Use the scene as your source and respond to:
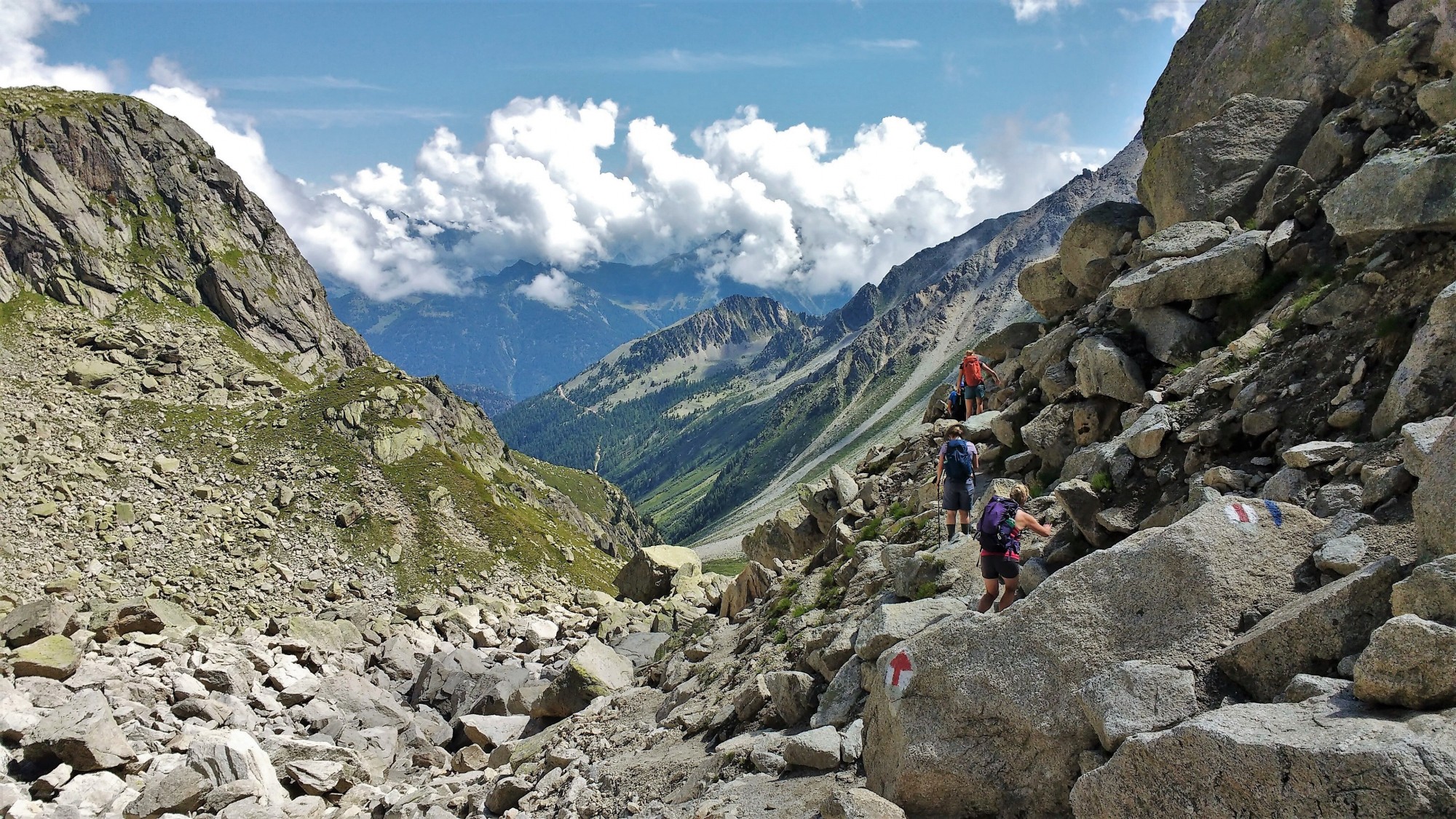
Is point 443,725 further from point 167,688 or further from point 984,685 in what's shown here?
point 984,685

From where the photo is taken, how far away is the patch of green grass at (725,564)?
177 meters

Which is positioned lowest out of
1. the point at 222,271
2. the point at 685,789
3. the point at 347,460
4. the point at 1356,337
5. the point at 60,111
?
the point at 685,789

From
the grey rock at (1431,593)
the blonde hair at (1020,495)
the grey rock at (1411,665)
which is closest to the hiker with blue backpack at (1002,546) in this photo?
the blonde hair at (1020,495)

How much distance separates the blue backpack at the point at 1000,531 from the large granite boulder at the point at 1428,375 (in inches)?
236

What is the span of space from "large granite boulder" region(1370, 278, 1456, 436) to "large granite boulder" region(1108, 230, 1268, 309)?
8.47m

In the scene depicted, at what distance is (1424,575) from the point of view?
26.0 feet

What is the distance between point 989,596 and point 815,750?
4.68m

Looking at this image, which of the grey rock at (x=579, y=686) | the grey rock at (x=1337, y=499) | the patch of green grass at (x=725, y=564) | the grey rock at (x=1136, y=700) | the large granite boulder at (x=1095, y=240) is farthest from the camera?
the patch of green grass at (x=725, y=564)

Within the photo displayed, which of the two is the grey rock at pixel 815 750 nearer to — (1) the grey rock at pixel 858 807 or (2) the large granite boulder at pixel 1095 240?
(1) the grey rock at pixel 858 807

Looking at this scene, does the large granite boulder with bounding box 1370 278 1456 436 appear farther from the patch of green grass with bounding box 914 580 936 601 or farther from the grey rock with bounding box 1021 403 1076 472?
the patch of green grass with bounding box 914 580 936 601

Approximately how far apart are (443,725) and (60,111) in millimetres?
98618

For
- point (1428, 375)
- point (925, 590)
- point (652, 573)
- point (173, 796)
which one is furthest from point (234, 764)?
point (652, 573)

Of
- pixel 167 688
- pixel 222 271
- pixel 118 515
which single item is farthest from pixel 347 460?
pixel 222 271

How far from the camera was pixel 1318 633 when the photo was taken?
8.96 metres
